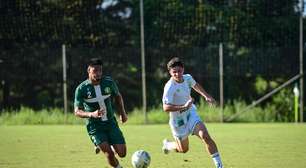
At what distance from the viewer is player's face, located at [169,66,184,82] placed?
10.6m

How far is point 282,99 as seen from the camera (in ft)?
82.9

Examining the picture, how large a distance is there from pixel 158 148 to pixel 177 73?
4.18 meters

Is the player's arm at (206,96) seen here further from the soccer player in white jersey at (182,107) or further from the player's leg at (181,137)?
the player's leg at (181,137)

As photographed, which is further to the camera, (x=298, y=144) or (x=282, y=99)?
(x=282, y=99)

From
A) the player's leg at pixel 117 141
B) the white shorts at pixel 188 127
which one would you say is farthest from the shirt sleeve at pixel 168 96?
the player's leg at pixel 117 141

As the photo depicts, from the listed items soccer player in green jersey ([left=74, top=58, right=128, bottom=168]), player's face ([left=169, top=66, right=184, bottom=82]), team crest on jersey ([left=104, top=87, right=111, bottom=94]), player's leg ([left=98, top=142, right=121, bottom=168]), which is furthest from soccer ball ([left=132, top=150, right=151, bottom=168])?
player's face ([left=169, top=66, right=184, bottom=82])

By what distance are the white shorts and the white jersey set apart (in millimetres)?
49

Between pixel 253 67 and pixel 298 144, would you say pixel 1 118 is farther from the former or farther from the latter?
pixel 298 144

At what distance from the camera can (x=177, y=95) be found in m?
10.9

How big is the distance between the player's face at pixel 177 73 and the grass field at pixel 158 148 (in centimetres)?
146

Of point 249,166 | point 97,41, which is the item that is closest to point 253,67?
point 97,41

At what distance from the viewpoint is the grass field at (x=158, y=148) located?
1180 centimetres

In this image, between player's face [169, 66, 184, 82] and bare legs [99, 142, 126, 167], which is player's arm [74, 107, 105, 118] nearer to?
bare legs [99, 142, 126, 167]

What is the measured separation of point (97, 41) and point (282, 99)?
23.3 feet
